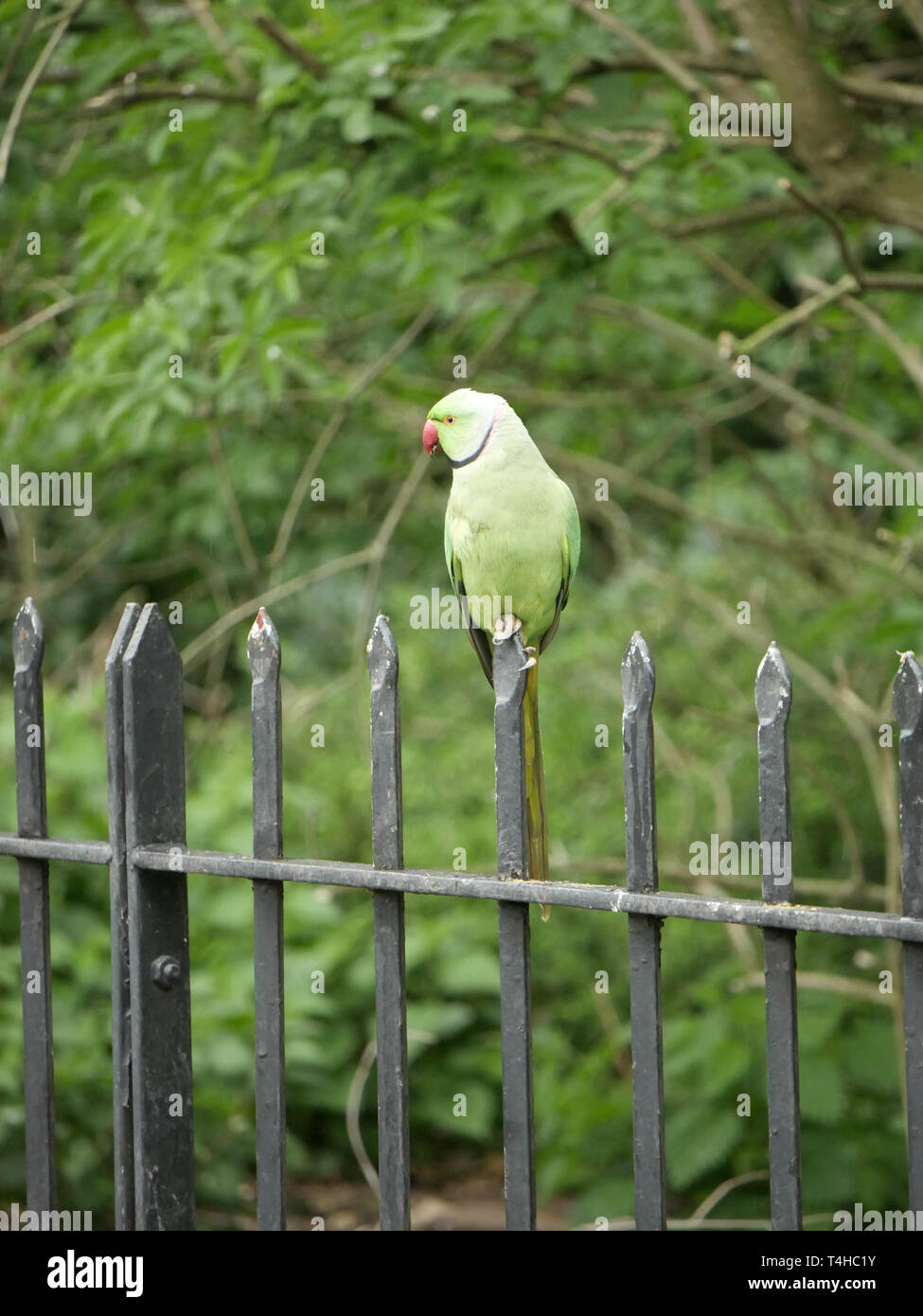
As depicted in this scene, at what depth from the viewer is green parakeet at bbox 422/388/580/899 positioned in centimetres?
228

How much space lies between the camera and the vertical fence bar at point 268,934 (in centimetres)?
193

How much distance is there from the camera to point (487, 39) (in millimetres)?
3496

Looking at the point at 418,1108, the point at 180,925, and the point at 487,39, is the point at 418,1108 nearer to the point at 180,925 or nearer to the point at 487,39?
the point at 180,925

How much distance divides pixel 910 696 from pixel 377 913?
0.76m

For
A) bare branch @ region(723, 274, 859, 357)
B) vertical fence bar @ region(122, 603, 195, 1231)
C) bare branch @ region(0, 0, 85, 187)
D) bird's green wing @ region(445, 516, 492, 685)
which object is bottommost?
vertical fence bar @ region(122, 603, 195, 1231)

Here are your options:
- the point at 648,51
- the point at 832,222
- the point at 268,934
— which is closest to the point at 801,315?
the point at 832,222

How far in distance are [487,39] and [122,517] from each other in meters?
2.74

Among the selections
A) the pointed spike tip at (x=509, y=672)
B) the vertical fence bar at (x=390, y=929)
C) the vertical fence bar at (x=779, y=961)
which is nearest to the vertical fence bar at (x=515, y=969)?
the pointed spike tip at (x=509, y=672)

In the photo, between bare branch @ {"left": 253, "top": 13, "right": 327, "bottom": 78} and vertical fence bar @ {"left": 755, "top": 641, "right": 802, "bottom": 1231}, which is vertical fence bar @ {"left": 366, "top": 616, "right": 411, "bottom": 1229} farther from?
bare branch @ {"left": 253, "top": 13, "right": 327, "bottom": 78}

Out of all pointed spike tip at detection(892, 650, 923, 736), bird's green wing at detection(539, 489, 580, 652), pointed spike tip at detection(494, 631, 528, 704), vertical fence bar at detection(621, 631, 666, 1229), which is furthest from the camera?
bird's green wing at detection(539, 489, 580, 652)

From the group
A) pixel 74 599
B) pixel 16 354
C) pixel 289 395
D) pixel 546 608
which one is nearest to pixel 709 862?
pixel 289 395

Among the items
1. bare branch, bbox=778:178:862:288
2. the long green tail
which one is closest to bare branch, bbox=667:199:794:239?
bare branch, bbox=778:178:862:288

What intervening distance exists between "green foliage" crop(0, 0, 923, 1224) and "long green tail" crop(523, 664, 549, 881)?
147cm

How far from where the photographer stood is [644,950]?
167 centimetres
